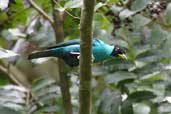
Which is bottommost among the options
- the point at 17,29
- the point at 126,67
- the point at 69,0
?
the point at 126,67

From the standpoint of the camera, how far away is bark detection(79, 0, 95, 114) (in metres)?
1.19

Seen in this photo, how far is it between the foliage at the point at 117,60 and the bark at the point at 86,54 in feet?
1.27

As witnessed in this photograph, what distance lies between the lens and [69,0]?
1.64 meters

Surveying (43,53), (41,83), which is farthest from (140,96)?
(41,83)

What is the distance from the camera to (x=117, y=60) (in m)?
1.84

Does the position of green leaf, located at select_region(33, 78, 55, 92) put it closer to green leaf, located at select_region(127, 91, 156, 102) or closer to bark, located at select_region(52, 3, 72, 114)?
bark, located at select_region(52, 3, 72, 114)

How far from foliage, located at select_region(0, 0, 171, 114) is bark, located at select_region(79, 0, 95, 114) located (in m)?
0.39

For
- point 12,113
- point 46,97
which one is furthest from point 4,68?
point 12,113

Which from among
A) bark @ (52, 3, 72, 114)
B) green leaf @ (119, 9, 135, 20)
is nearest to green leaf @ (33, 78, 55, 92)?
bark @ (52, 3, 72, 114)

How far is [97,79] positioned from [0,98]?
1.57ft

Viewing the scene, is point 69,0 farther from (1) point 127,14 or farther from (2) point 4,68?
(2) point 4,68

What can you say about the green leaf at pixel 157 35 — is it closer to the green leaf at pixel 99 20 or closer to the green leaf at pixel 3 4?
the green leaf at pixel 99 20

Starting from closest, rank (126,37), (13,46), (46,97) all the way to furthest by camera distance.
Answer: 1. (126,37)
2. (46,97)
3. (13,46)

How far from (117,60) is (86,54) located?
2.02ft
